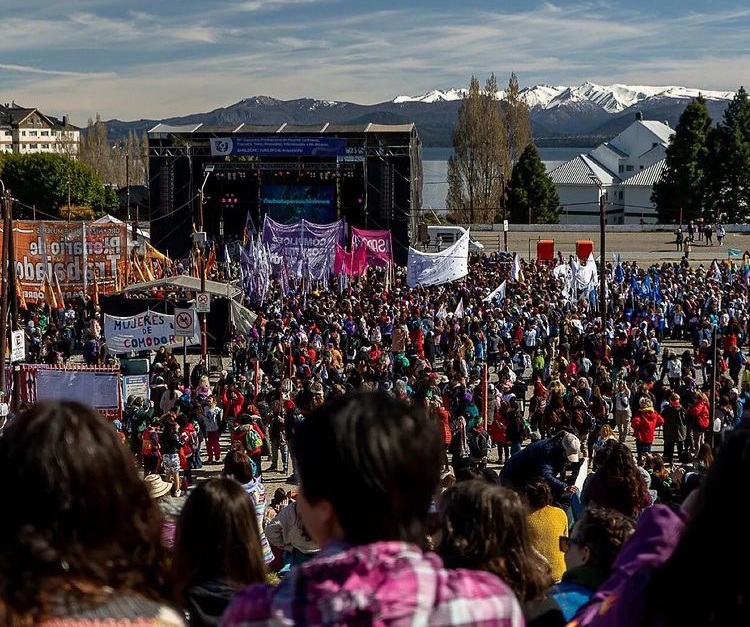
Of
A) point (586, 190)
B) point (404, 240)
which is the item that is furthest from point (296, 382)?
point (586, 190)

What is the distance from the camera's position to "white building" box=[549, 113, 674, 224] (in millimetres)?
85312

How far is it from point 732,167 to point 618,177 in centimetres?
4091

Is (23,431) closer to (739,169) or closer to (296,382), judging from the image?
(296,382)

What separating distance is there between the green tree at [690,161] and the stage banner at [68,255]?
42.7m

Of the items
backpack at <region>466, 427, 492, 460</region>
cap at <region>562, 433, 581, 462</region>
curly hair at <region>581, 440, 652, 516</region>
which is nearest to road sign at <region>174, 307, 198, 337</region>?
backpack at <region>466, 427, 492, 460</region>

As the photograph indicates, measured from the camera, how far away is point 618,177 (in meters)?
102

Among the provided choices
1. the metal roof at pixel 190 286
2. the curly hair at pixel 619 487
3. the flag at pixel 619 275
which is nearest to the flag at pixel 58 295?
the metal roof at pixel 190 286

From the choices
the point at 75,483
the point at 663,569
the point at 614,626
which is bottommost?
the point at 614,626

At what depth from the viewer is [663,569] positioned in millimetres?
1976

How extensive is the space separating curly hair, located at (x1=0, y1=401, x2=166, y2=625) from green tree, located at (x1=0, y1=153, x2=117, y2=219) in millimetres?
75300

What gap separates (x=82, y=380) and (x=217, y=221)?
28473mm

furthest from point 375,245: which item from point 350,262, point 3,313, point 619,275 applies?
point 3,313

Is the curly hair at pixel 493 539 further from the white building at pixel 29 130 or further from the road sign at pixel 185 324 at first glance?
the white building at pixel 29 130

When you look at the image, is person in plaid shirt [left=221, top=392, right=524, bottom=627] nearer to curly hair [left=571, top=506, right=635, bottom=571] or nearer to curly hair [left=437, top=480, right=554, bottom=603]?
curly hair [left=437, top=480, right=554, bottom=603]
